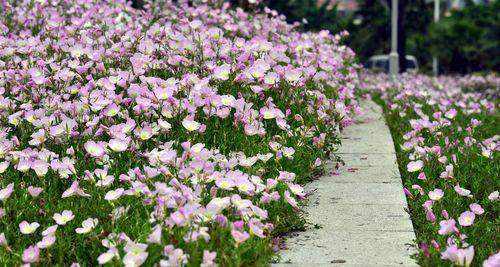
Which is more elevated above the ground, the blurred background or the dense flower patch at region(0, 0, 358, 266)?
the dense flower patch at region(0, 0, 358, 266)

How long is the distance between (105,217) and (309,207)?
4.34ft

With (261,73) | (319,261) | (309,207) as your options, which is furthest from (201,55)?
(319,261)

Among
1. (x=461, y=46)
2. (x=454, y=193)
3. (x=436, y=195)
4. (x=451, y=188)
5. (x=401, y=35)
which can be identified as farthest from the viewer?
(x=461, y=46)

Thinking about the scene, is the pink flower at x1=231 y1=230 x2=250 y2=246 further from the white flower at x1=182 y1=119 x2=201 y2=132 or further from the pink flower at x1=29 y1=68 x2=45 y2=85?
the pink flower at x1=29 y1=68 x2=45 y2=85

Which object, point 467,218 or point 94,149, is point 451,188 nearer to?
point 467,218

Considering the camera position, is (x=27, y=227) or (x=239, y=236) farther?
(x=27, y=227)

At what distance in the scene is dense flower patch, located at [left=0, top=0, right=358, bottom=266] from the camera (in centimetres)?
375

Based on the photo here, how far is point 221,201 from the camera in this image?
3.83 metres

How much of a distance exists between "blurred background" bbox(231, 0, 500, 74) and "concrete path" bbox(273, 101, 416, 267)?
662 inches

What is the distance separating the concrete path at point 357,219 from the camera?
390 centimetres

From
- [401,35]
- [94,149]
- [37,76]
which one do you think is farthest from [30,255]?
[401,35]

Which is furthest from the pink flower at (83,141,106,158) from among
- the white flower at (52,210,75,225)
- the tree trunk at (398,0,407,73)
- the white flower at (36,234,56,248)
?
the tree trunk at (398,0,407,73)

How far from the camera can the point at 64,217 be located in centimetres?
397

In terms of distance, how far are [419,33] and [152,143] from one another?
43403 millimetres
